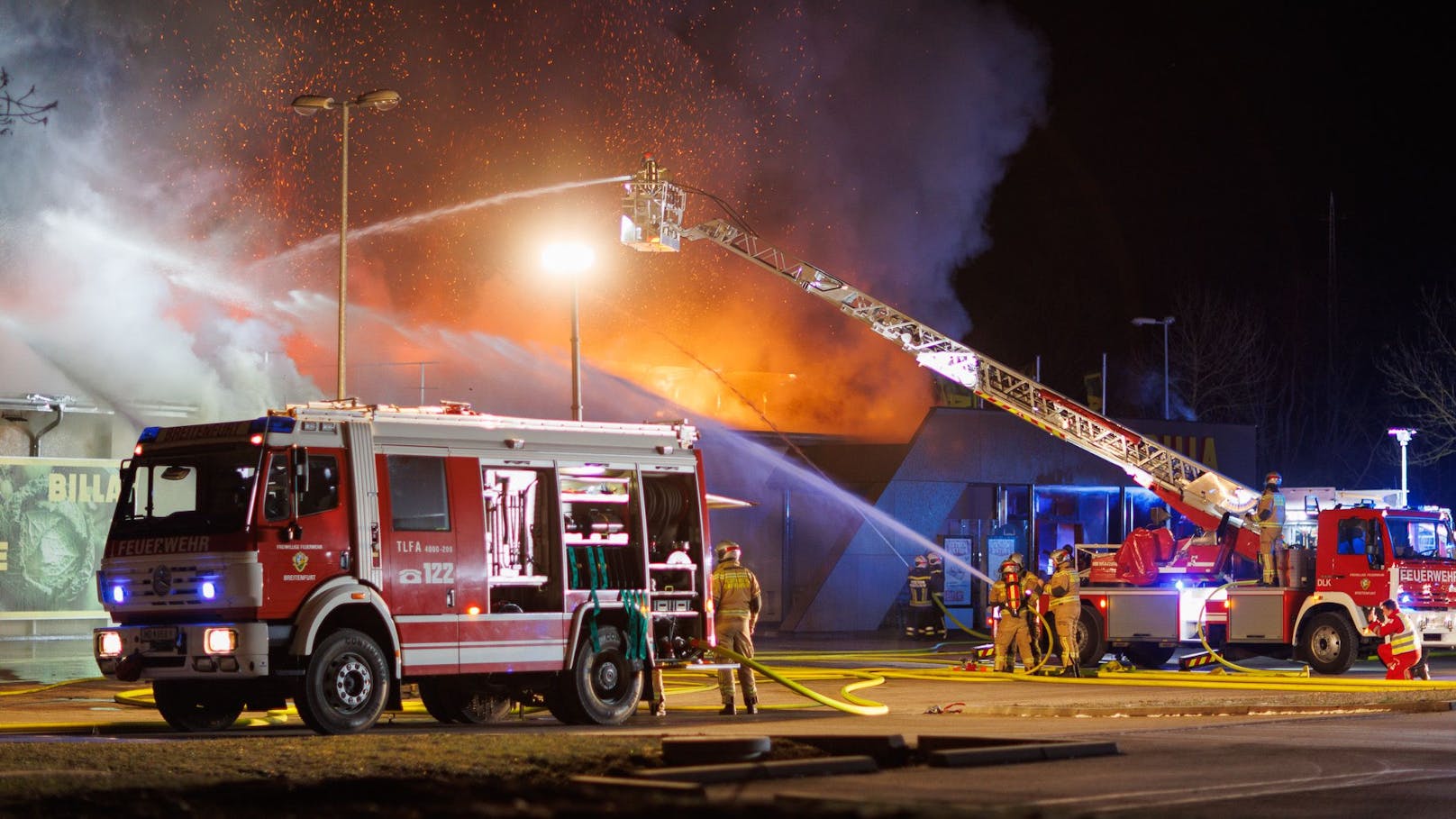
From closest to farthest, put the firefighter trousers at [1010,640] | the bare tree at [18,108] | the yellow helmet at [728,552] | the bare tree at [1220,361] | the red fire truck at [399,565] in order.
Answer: the red fire truck at [399,565], the yellow helmet at [728,552], the firefighter trousers at [1010,640], the bare tree at [18,108], the bare tree at [1220,361]

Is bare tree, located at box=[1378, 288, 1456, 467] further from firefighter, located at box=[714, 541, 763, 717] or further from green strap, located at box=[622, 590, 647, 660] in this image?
green strap, located at box=[622, 590, 647, 660]

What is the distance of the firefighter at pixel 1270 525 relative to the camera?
74.9 ft

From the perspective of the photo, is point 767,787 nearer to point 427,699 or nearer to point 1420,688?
point 427,699

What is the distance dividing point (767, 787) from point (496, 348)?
30654mm

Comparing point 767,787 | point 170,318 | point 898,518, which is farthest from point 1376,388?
point 767,787

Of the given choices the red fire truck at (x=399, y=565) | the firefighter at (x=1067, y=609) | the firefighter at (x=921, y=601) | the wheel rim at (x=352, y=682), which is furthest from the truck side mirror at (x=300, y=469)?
the firefighter at (x=921, y=601)

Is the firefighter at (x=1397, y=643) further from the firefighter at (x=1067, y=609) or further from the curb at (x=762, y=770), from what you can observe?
the curb at (x=762, y=770)

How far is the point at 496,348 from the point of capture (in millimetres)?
39281

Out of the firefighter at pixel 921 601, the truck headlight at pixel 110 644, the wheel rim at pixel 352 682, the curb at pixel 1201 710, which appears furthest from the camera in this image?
the firefighter at pixel 921 601

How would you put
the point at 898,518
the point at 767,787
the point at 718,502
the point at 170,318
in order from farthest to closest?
1. the point at 898,518
2. the point at 170,318
3. the point at 718,502
4. the point at 767,787

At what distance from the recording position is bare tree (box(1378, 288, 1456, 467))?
44469 mm

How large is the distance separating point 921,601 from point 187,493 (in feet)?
66.6

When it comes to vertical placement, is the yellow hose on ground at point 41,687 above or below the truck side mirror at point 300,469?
below

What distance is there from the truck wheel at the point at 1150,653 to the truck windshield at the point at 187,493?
1479 centimetres
